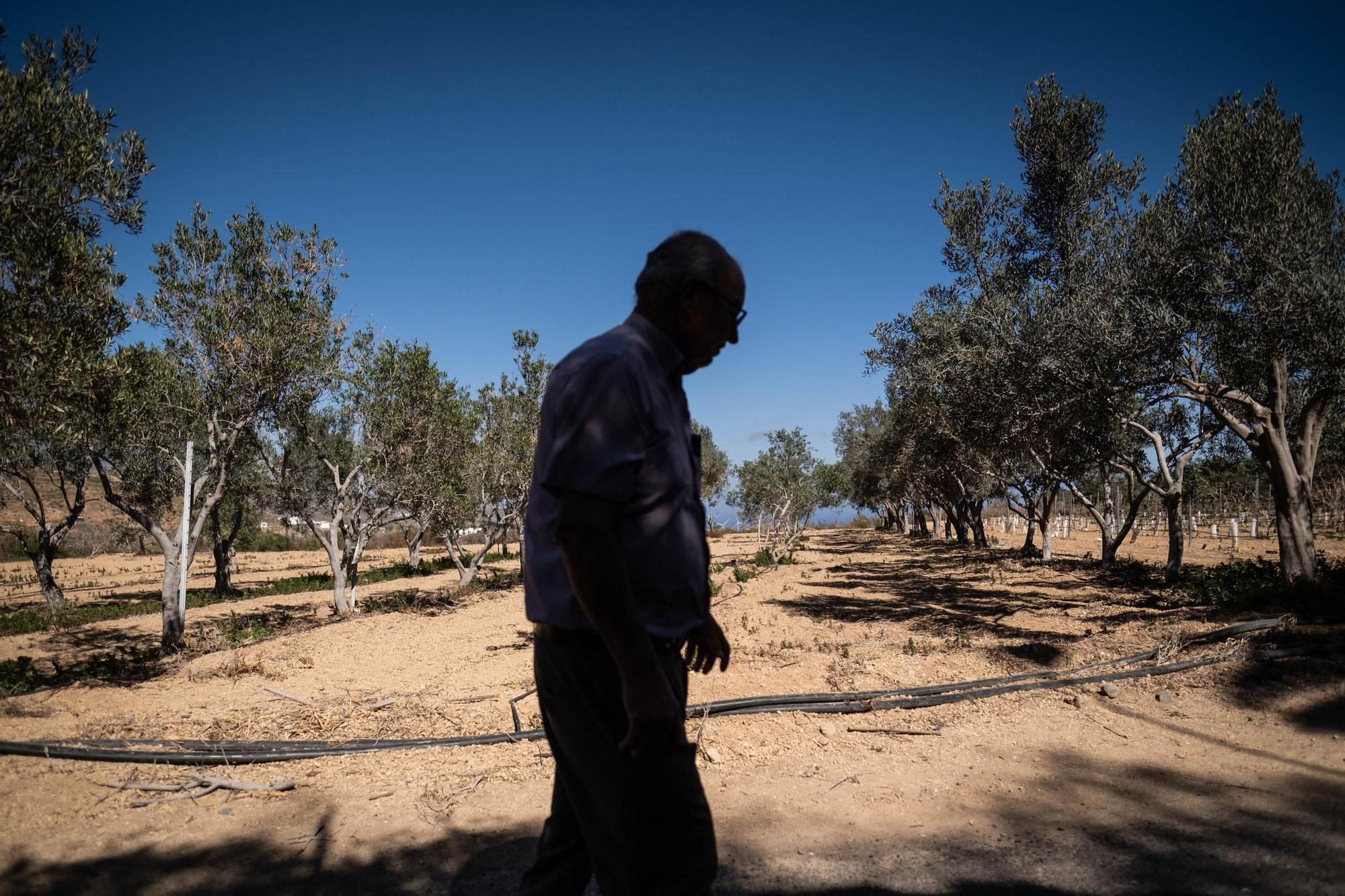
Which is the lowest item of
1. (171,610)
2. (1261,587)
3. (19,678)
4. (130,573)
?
(130,573)

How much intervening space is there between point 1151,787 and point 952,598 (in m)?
9.65

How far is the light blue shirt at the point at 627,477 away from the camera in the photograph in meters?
1.51

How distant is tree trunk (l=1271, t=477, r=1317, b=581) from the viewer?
823cm

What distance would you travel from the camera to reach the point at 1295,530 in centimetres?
832

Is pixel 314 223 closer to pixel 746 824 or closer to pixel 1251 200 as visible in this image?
pixel 746 824

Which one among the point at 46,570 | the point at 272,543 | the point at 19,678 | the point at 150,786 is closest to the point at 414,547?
the point at 46,570

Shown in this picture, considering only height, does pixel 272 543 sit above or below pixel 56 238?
below

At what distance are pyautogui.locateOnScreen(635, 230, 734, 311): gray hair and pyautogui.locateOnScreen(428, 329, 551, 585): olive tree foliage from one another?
53.4 feet

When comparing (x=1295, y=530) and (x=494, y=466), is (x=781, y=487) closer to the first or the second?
(x=494, y=466)

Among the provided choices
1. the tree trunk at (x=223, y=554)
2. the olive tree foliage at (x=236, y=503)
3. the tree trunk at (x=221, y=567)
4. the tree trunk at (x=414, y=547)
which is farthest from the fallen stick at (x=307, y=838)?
the tree trunk at (x=414, y=547)

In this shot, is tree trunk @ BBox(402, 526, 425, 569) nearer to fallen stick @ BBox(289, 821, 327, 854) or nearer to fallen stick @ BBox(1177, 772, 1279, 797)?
fallen stick @ BBox(289, 821, 327, 854)

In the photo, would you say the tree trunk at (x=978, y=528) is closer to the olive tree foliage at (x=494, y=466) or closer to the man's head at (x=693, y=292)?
the olive tree foliage at (x=494, y=466)

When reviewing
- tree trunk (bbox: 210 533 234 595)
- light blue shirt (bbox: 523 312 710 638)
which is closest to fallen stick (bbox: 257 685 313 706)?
light blue shirt (bbox: 523 312 710 638)

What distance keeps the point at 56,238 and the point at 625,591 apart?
860 centimetres
